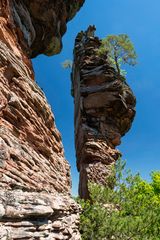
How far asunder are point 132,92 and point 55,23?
16401 millimetres

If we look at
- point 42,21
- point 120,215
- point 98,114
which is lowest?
point 120,215

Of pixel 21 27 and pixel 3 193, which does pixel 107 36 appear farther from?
pixel 3 193

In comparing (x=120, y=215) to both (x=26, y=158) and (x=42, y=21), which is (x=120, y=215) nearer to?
(x=26, y=158)

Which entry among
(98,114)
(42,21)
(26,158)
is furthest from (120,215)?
(98,114)

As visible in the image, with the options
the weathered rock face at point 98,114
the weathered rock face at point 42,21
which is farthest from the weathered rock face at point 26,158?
the weathered rock face at point 98,114

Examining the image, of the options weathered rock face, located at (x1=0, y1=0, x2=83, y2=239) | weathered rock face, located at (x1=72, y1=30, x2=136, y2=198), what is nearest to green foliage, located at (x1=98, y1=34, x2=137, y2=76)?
weathered rock face, located at (x1=72, y1=30, x2=136, y2=198)

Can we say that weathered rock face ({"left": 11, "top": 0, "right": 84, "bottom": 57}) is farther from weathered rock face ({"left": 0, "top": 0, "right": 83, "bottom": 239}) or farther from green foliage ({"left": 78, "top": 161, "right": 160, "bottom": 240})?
green foliage ({"left": 78, "top": 161, "right": 160, "bottom": 240})

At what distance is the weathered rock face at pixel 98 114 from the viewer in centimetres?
2659

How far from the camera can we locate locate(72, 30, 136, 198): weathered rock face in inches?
1047

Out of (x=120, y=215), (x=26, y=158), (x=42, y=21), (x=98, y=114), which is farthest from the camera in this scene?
(x=98, y=114)

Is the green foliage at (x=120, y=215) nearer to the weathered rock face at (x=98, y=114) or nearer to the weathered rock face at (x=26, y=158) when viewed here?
the weathered rock face at (x=26, y=158)

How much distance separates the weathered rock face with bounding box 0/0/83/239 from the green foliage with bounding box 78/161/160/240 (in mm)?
1509

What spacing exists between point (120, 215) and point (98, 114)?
57.9 ft

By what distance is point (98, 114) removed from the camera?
30.2m
